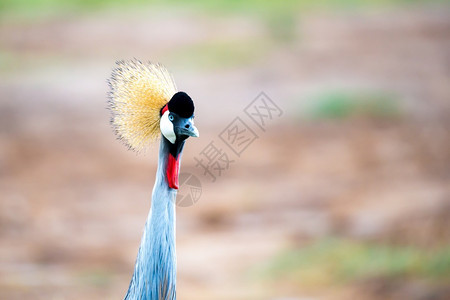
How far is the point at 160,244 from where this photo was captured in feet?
9.04

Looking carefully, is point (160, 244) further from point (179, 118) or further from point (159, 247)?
point (179, 118)

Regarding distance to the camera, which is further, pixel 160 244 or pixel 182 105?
pixel 160 244

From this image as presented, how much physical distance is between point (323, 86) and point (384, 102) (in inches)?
41.4

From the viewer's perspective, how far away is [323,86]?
10703 mm

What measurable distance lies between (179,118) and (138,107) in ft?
0.68

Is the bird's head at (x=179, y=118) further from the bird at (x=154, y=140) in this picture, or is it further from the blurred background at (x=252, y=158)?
the blurred background at (x=252, y=158)

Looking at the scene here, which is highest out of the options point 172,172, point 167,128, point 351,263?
point 351,263

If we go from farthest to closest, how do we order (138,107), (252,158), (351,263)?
1. (252,158)
2. (351,263)
3. (138,107)

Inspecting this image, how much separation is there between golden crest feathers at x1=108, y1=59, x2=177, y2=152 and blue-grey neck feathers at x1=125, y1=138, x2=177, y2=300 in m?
0.08

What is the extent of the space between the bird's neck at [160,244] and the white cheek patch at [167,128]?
6cm

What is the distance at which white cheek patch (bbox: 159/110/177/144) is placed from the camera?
104 inches

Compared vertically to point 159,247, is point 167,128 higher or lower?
higher

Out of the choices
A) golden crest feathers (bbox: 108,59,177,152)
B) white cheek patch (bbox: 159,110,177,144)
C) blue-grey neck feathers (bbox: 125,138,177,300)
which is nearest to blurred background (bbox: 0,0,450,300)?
blue-grey neck feathers (bbox: 125,138,177,300)

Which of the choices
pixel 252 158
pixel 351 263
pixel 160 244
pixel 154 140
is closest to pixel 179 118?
pixel 154 140
